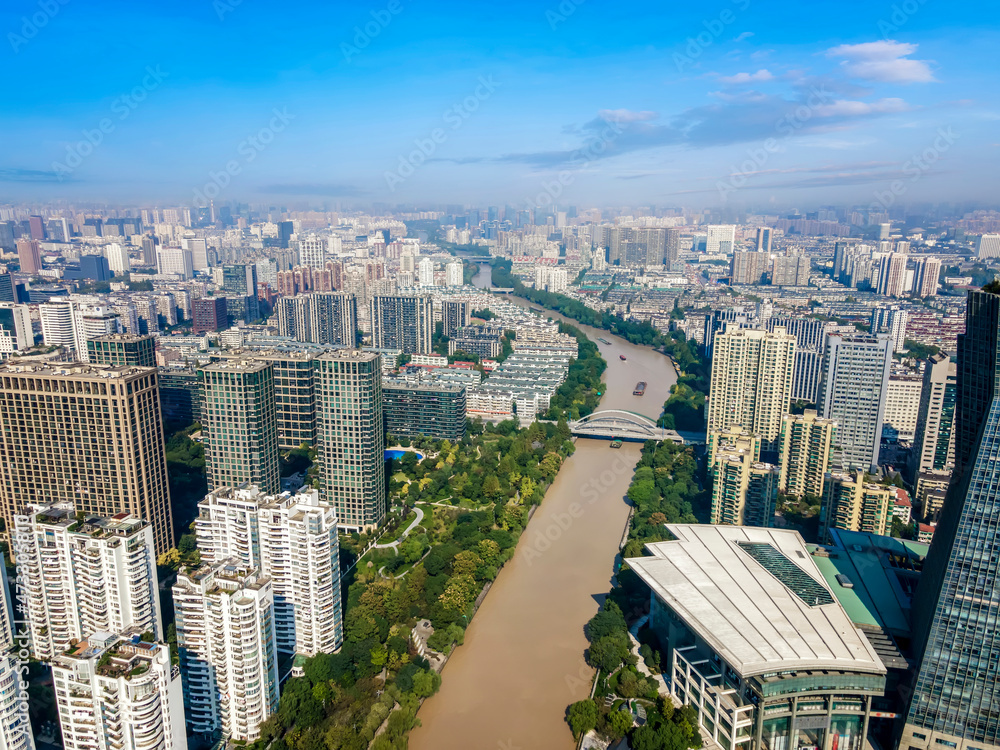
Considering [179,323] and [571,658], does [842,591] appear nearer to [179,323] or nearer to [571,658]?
[571,658]

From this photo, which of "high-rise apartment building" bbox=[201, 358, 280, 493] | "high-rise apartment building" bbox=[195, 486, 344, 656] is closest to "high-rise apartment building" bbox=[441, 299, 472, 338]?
"high-rise apartment building" bbox=[201, 358, 280, 493]

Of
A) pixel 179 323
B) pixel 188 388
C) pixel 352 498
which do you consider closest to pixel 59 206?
pixel 179 323

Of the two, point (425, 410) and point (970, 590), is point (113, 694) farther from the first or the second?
point (425, 410)

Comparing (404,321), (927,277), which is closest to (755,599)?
(404,321)

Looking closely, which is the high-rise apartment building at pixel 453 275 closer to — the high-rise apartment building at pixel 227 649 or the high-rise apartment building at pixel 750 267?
the high-rise apartment building at pixel 750 267

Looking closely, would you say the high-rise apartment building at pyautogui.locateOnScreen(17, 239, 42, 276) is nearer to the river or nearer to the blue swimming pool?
the blue swimming pool
